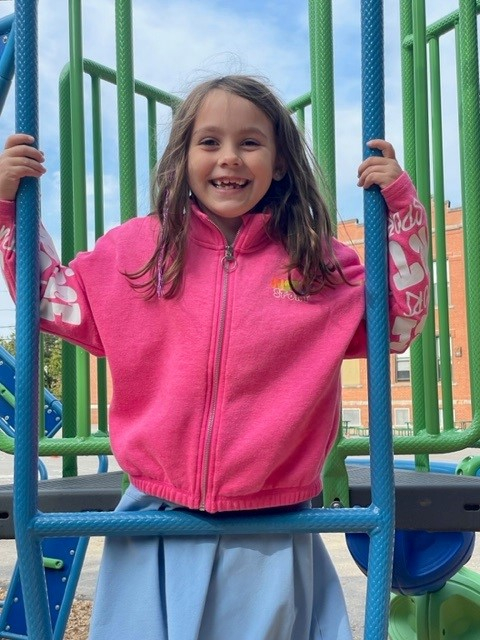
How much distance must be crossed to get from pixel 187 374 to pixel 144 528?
0.23m

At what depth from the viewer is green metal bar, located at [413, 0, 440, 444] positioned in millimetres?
1989

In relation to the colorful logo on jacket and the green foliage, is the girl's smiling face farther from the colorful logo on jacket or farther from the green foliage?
the green foliage

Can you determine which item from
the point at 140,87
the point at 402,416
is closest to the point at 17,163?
the point at 140,87

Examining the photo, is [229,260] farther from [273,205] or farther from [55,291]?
[55,291]

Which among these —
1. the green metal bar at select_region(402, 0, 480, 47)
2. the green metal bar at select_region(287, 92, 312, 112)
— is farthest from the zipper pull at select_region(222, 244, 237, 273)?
the green metal bar at select_region(287, 92, 312, 112)

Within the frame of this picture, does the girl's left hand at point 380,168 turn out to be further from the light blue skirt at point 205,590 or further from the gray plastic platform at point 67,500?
the gray plastic platform at point 67,500

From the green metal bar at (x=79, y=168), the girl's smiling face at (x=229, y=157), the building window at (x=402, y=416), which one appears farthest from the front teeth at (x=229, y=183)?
the building window at (x=402, y=416)

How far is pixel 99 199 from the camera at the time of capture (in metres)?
2.20

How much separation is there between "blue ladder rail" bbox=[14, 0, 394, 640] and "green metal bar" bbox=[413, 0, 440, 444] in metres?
0.76

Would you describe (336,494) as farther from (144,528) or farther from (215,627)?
(144,528)

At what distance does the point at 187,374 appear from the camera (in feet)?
4.14

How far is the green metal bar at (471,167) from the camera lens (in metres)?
1.99

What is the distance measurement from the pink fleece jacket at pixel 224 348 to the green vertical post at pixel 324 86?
34cm

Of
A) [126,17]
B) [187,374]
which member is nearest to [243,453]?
[187,374]
